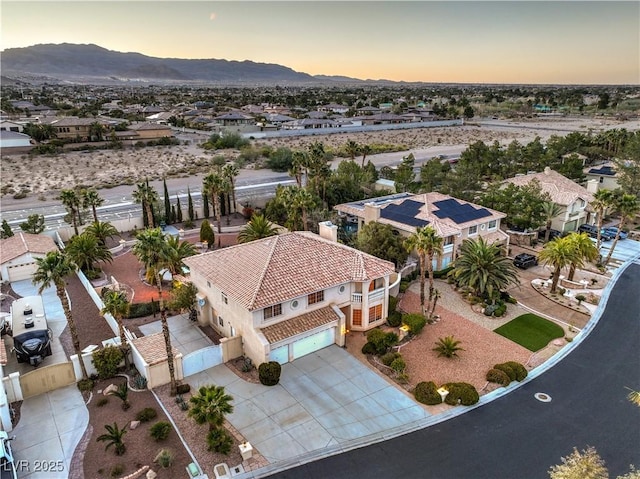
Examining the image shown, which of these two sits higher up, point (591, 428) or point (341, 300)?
point (341, 300)

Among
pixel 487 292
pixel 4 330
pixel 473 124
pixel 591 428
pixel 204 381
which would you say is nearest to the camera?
pixel 591 428

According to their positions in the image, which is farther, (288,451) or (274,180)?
(274,180)

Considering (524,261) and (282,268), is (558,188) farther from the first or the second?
(282,268)

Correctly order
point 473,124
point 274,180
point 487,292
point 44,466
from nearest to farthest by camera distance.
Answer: point 44,466, point 487,292, point 274,180, point 473,124

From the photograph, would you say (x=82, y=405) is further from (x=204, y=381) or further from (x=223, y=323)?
(x=223, y=323)

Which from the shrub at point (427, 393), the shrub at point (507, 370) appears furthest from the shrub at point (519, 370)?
the shrub at point (427, 393)

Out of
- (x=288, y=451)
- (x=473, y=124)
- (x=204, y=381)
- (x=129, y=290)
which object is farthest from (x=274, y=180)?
(x=473, y=124)

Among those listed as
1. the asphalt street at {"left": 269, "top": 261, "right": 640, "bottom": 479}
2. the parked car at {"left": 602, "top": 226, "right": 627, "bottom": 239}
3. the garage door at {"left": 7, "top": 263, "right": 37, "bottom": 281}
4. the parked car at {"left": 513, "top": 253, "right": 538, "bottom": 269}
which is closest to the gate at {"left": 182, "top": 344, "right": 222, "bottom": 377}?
the asphalt street at {"left": 269, "top": 261, "right": 640, "bottom": 479}

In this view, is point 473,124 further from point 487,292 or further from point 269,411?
point 269,411
